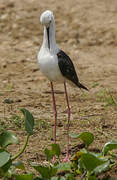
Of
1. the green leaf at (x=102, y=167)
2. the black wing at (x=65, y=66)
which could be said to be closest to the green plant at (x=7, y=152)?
the green leaf at (x=102, y=167)

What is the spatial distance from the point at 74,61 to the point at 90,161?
4.86 meters

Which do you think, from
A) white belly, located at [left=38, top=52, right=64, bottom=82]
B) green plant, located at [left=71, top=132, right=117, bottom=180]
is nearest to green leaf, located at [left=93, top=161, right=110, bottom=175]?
green plant, located at [left=71, top=132, right=117, bottom=180]

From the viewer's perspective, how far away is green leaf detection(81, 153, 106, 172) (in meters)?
4.20

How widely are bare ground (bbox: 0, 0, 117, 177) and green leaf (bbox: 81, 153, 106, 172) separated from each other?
451 mm

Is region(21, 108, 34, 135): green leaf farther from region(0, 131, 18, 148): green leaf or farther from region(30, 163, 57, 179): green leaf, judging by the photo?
region(30, 163, 57, 179): green leaf

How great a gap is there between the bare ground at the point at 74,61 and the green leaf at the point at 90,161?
0.45 metres

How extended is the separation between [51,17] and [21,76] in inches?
119

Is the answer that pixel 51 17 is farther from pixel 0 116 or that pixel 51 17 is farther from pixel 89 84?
pixel 89 84

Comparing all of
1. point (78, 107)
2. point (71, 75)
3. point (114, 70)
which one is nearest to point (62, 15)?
point (114, 70)

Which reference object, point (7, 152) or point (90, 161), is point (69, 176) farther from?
point (7, 152)

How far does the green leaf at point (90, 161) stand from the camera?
420 cm

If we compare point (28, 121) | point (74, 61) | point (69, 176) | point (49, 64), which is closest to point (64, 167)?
point (69, 176)

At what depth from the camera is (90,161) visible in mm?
4230

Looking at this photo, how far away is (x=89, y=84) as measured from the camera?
792 cm
